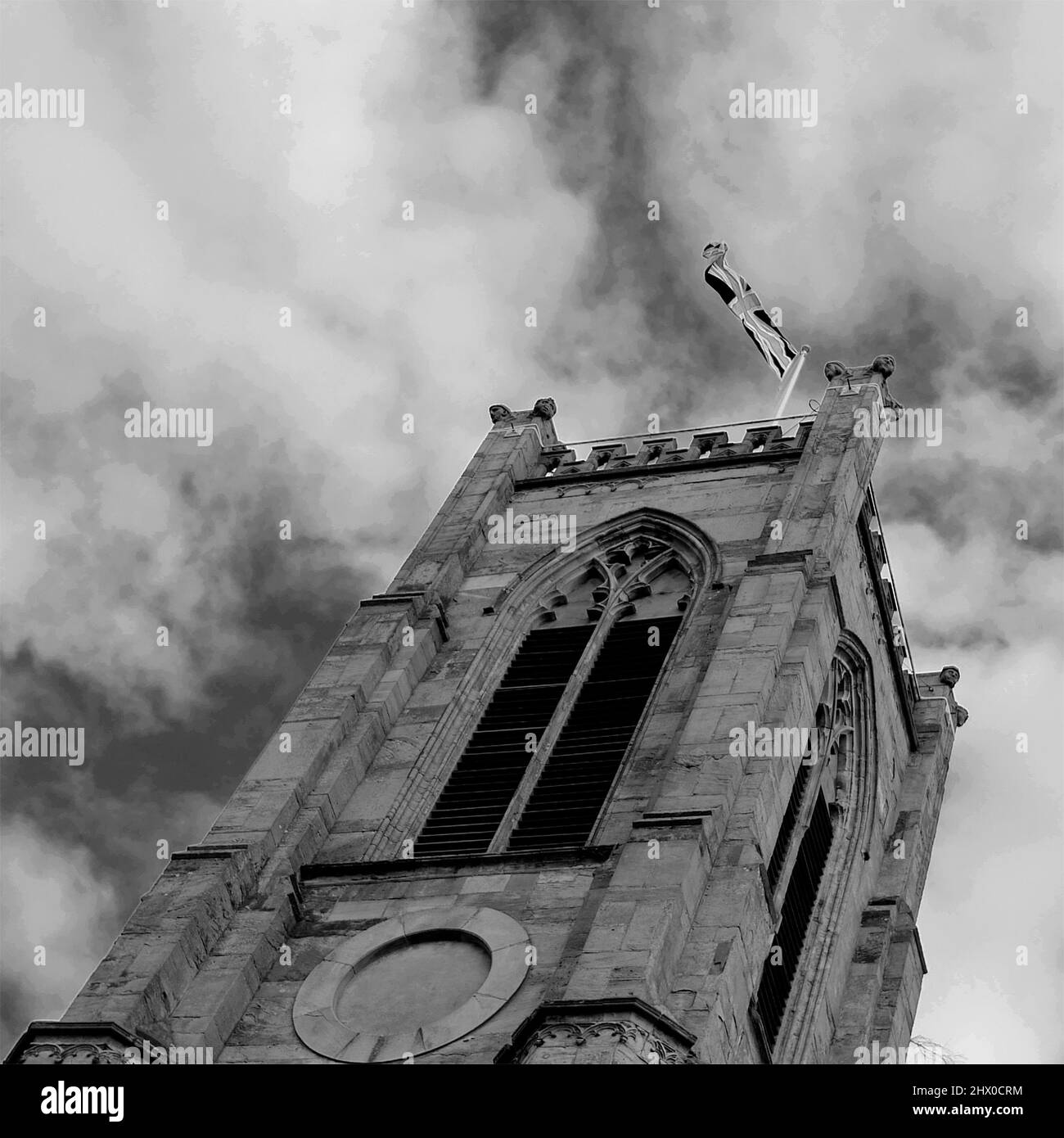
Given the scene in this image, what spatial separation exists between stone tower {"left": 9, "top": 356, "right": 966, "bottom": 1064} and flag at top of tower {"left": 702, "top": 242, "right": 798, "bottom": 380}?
18.2ft

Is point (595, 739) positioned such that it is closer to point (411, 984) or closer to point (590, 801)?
point (590, 801)

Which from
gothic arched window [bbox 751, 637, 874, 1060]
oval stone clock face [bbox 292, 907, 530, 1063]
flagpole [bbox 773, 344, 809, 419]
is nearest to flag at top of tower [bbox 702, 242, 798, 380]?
flagpole [bbox 773, 344, 809, 419]

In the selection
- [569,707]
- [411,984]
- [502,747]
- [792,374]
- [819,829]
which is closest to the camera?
[411,984]

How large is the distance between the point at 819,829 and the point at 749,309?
15.1 metres

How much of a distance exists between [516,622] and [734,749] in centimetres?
706

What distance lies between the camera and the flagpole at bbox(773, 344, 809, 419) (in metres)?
43.6

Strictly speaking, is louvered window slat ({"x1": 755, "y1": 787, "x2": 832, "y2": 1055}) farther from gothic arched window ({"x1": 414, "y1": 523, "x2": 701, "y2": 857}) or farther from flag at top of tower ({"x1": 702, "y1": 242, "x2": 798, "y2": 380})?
flag at top of tower ({"x1": 702, "y1": 242, "x2": 798, "y2": 380})

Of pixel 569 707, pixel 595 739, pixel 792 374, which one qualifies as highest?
pixel 792 374

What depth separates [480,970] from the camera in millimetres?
27734

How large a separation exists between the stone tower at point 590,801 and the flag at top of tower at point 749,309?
5.55 m

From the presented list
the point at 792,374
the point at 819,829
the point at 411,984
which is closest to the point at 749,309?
the point at 792,374

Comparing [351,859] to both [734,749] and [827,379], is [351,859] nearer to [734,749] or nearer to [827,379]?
[734,749]

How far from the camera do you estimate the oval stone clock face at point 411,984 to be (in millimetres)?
27031

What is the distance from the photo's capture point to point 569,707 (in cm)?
3331
